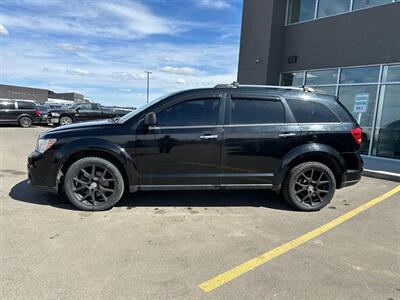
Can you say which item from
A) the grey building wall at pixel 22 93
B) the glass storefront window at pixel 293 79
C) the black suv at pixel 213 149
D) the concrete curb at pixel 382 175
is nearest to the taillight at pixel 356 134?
the black suv at pixel 213 149

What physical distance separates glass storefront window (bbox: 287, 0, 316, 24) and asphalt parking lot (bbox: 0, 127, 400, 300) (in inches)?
341

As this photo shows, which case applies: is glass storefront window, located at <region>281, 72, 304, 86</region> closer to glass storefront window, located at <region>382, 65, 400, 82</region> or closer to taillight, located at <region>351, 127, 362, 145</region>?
glass storefront window, located at <region>382, 65, 400, 82</region>

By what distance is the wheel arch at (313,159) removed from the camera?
475 centimetres

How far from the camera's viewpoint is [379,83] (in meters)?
9.62

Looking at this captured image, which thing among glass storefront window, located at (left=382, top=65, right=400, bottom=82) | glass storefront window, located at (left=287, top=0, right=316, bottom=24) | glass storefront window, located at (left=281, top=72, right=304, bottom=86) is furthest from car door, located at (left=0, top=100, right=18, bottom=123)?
glass storefront window, located at (left=382, top=65, right=400, bottom=82)

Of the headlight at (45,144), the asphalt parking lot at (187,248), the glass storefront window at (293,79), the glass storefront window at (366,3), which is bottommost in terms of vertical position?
the asphalt parking lot at (187,248)

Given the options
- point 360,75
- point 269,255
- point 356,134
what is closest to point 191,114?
point 269,255

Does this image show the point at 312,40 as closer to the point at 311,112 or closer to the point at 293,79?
the point at 293,79

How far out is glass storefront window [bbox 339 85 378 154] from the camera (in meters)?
9.88

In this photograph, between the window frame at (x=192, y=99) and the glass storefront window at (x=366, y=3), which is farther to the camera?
the glass storefront window at (x=366, y=3)

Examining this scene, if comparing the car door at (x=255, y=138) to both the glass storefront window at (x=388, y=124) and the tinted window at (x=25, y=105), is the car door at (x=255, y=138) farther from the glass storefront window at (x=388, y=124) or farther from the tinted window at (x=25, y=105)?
the tinted window at (x=25, y=105)

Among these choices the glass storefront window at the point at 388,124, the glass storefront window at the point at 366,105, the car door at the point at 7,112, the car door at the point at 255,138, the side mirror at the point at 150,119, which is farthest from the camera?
the car door at the point at 7,112

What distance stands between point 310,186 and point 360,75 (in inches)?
276

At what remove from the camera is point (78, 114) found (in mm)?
19234
